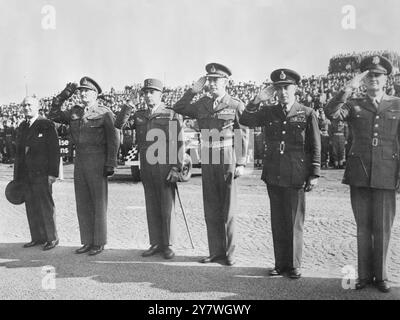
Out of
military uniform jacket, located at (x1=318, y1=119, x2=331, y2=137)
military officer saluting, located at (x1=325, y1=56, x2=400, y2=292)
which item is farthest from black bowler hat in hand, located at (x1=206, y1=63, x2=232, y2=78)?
military uniform jacket, located at (x1=318, y1=119, x2=331, y2=137)

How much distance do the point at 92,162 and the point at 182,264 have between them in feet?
5.51

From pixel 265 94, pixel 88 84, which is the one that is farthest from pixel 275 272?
pixel 88 84

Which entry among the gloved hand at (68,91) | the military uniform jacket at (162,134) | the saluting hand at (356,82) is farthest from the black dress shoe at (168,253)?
the saluting hand at (356,82)

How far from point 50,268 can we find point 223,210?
195 centimetres

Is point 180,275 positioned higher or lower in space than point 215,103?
lower

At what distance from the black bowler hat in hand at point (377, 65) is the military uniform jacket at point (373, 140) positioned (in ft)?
0.87

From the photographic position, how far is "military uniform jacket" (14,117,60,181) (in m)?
6.38

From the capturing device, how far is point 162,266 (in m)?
5.41

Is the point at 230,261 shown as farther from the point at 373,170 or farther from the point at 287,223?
the point at 373,170

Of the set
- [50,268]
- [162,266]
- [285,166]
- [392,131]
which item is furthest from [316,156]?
[50,268]

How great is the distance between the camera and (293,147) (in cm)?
498

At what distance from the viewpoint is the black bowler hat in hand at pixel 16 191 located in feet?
21.4

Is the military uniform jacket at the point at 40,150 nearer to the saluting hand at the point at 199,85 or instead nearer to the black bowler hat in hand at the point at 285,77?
the saluting hand at the point at 199,85
